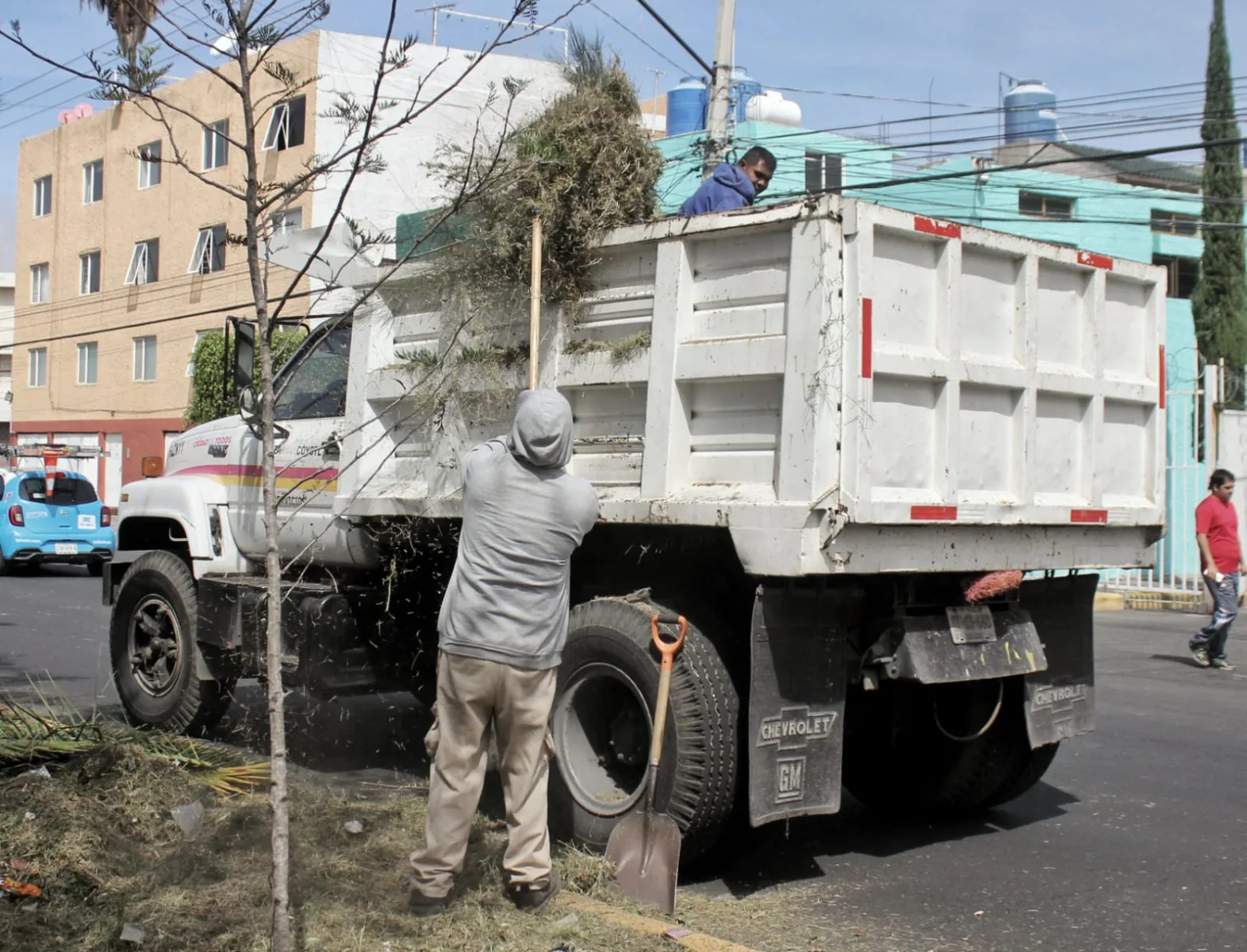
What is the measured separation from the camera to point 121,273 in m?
36.4

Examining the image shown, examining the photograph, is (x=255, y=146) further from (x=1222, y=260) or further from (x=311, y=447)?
(x=1222, y=260)

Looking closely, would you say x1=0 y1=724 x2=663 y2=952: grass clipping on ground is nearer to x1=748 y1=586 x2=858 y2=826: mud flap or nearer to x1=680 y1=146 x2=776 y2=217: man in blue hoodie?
x1=748 y1=586 x2=858 y2=826: mud flap

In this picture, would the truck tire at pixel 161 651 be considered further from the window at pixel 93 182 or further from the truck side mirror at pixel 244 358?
the window at pixel 93 182

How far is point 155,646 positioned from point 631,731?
368cm

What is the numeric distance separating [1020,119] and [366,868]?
3544cm

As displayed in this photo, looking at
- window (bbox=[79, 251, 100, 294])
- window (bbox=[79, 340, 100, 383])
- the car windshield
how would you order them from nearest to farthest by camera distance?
1. the car windshield
2. window (bbox=[79, 251, 100, 294])
3. window (bbox=[79, 340, 100, 383])

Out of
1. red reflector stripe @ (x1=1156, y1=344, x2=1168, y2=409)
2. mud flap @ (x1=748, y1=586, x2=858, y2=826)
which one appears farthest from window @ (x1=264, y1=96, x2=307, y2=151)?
mud flap @ (x1=748, y1=586, x2=858, y2=826)

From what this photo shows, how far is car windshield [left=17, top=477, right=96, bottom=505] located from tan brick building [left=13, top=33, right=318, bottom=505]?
8372 millimetres

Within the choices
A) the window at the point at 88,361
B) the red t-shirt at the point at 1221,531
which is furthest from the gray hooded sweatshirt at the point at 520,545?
the window at the point at 88,361

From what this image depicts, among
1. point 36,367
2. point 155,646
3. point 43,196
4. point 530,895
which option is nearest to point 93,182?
point 43,196

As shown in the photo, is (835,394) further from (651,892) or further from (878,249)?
(651,892)

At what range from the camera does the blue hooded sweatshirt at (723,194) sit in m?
6.13

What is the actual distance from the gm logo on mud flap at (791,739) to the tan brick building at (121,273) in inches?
992

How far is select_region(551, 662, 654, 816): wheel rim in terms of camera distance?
5.39m
